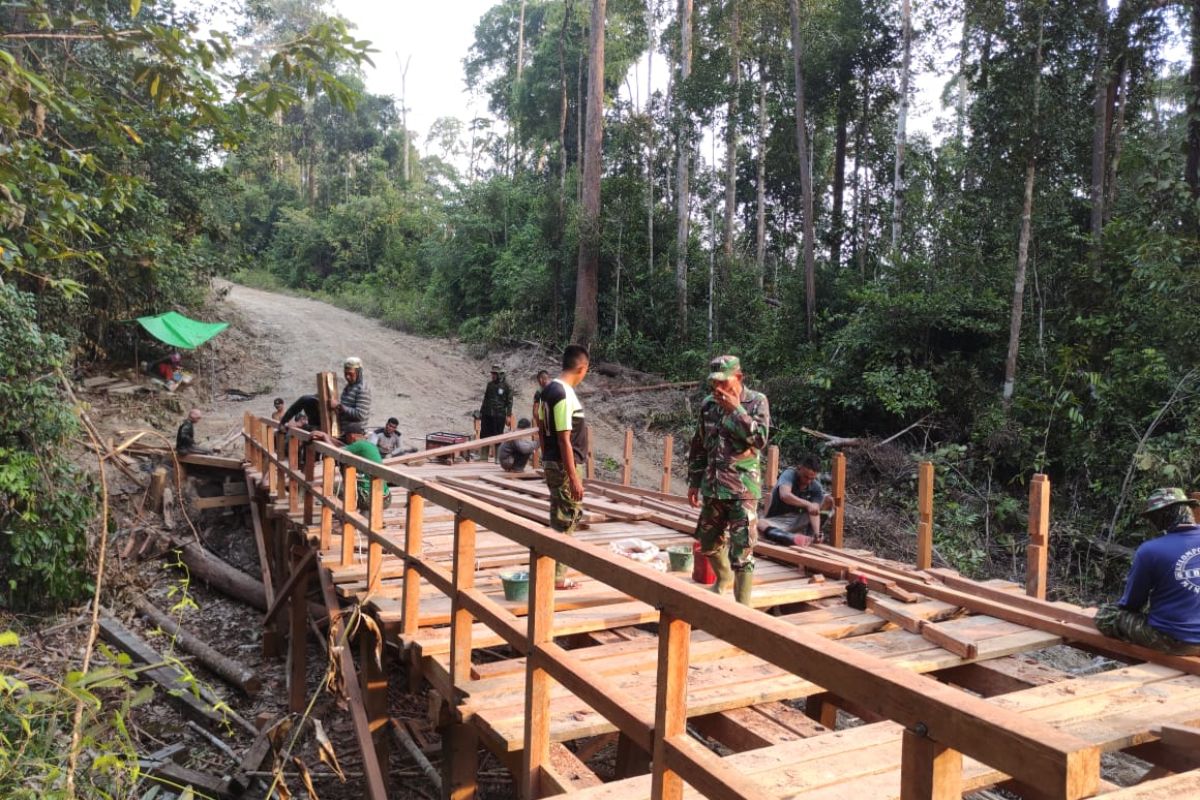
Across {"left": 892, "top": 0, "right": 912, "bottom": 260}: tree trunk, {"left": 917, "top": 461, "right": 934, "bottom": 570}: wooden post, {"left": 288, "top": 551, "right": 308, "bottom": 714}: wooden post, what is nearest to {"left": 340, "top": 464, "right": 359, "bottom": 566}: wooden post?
{"left": 288, "top": 551, "right": 308, "bottom": 714}: wooden post

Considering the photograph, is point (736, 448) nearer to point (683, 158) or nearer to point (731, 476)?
point (731, 476)

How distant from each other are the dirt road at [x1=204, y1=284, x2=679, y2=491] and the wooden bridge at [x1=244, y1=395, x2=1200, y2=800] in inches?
385

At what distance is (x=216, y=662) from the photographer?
882 cm

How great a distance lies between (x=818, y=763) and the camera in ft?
9.16

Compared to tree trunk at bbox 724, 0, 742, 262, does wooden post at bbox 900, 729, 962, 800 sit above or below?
below

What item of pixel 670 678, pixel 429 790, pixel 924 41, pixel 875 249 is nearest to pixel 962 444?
pixel 875 249

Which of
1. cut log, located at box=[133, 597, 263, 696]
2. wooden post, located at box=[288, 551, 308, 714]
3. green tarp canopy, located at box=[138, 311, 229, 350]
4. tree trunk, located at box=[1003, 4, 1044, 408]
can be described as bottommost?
cut log, located at box=[133, 597, 263, 696]

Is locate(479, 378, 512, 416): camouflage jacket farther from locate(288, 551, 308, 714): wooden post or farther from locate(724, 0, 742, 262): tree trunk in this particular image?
locate(724, 0, 742, 262): tree trunk

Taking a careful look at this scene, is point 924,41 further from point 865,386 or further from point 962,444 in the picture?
point 962,444

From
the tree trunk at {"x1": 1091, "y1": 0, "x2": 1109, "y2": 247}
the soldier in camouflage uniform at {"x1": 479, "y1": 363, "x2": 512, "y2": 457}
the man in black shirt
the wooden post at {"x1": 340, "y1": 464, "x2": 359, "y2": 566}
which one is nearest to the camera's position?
the man in black shirt

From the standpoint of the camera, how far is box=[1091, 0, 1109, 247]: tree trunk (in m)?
13.4

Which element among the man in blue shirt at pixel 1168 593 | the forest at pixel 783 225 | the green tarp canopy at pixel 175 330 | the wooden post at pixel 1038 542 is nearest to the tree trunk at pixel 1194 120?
the forest at pixel 783 225

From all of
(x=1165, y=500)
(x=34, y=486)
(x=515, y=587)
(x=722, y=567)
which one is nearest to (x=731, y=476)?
(x=722, y=567)

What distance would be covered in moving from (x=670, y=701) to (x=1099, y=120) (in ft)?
53.8
